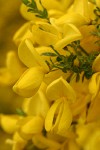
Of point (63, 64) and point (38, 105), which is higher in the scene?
point (63, 64)

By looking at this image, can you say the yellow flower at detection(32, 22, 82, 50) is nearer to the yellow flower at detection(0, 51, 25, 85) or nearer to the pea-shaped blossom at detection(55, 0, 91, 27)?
the pea-shaped blossom at detection(55, 0, 91, 27)

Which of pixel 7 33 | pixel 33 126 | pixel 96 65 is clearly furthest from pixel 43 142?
pixel 7 33

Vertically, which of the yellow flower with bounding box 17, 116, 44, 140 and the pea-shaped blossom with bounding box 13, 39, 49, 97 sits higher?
the pea-shaped blossom with bounding box 13, 39, 49, 97

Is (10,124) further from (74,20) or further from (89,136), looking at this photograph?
(74,20)

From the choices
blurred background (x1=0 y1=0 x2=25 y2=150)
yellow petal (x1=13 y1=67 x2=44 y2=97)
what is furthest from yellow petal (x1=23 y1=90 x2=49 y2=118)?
blurred background (x1=0 y1=0 x2=25 y2=150)

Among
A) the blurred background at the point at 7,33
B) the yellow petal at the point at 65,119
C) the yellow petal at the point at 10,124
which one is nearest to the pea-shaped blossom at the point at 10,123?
the yellow petal at the point at 10,124

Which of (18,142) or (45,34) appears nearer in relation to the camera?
Result: (45,34)

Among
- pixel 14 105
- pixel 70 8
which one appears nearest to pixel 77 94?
pixel 70 8
